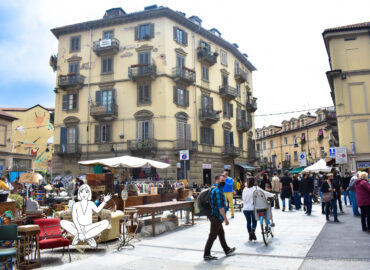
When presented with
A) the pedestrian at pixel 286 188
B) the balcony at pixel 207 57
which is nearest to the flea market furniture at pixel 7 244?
the pedestrian at pixel 286 188

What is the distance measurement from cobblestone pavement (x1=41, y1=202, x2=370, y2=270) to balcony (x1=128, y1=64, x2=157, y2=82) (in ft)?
69.2

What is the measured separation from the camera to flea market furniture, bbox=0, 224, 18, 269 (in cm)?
538

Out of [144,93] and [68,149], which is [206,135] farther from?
[68,149]

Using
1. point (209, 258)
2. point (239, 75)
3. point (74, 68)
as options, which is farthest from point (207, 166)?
point (209, 258)

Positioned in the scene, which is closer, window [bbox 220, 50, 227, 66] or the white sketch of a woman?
the white sketch of a woman

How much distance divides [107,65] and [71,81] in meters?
3.84

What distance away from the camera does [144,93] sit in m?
29.7

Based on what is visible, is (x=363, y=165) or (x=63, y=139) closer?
(x=363, y=165)

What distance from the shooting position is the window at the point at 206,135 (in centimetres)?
3206

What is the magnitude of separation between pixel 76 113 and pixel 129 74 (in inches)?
267

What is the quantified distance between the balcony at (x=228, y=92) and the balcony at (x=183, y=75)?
16.4 feet

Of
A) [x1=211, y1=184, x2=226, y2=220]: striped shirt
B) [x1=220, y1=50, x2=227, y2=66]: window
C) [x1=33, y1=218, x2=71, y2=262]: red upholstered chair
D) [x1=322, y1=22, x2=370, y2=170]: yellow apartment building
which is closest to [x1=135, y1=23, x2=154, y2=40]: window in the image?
[x1=220, y1=50, x2=227, y2=66]: window

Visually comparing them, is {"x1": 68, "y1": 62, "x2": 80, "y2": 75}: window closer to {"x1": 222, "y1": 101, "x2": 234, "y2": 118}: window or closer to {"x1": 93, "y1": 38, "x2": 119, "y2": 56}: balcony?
{"x1": 93, "y1": 38, "x2": 119, "y2": 56}: balcony

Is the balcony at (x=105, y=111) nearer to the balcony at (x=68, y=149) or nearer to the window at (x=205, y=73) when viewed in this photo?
the balcony at (x=68, y=149)
